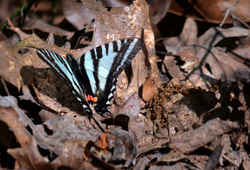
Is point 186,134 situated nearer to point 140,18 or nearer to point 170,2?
point 140,18

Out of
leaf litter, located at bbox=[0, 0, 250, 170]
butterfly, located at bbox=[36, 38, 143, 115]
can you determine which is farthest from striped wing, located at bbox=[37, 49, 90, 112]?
leaf litter, located at bbox=[0, 0, 250, 170]

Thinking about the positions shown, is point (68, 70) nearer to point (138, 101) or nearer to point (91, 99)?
point (91, 99)

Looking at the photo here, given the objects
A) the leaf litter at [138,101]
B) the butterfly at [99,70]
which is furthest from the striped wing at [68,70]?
the leaf litter at [138,101]

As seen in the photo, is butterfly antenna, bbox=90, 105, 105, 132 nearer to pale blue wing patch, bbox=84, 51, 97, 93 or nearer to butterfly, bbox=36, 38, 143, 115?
butterfly, bbox=36, 38, 143, 115

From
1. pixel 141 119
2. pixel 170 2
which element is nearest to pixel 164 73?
pixel 141 119

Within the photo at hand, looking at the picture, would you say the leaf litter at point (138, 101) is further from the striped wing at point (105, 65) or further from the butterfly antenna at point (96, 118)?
the striped wing at point (105, 65)

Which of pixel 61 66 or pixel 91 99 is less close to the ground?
pixel 61 66

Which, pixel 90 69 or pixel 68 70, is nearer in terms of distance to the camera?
pixel 68 70

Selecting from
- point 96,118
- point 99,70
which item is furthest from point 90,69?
point 96,118
